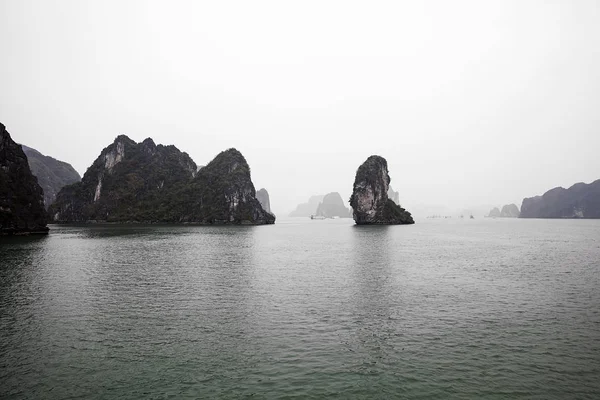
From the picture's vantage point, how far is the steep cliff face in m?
108

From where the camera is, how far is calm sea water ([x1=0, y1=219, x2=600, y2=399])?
1553 centimetres

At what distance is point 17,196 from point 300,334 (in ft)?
453

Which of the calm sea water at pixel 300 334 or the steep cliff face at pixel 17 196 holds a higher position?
the steep cliff face at pixel 17 196

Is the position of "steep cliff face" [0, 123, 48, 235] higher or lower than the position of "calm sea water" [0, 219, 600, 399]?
higher

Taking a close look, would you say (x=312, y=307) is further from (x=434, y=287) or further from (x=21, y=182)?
(x=21, y=182)

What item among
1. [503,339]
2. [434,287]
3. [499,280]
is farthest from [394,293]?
[499,280]

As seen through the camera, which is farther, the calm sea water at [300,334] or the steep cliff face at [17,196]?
the steep cliff face at [17,196]

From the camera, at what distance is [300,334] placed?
22156mm

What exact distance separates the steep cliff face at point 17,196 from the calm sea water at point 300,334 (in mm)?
90295

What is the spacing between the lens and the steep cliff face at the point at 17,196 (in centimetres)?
10818

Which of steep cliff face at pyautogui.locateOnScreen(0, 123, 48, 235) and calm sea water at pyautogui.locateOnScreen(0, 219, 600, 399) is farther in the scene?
steep cliff face at pyautogui.locateOnScreen(0, 123, 48, 235)

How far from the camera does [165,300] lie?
3080 centimetres

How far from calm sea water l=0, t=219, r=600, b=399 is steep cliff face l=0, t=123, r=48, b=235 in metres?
90.3

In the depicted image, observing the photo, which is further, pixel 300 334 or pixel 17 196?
pixel 17 196
